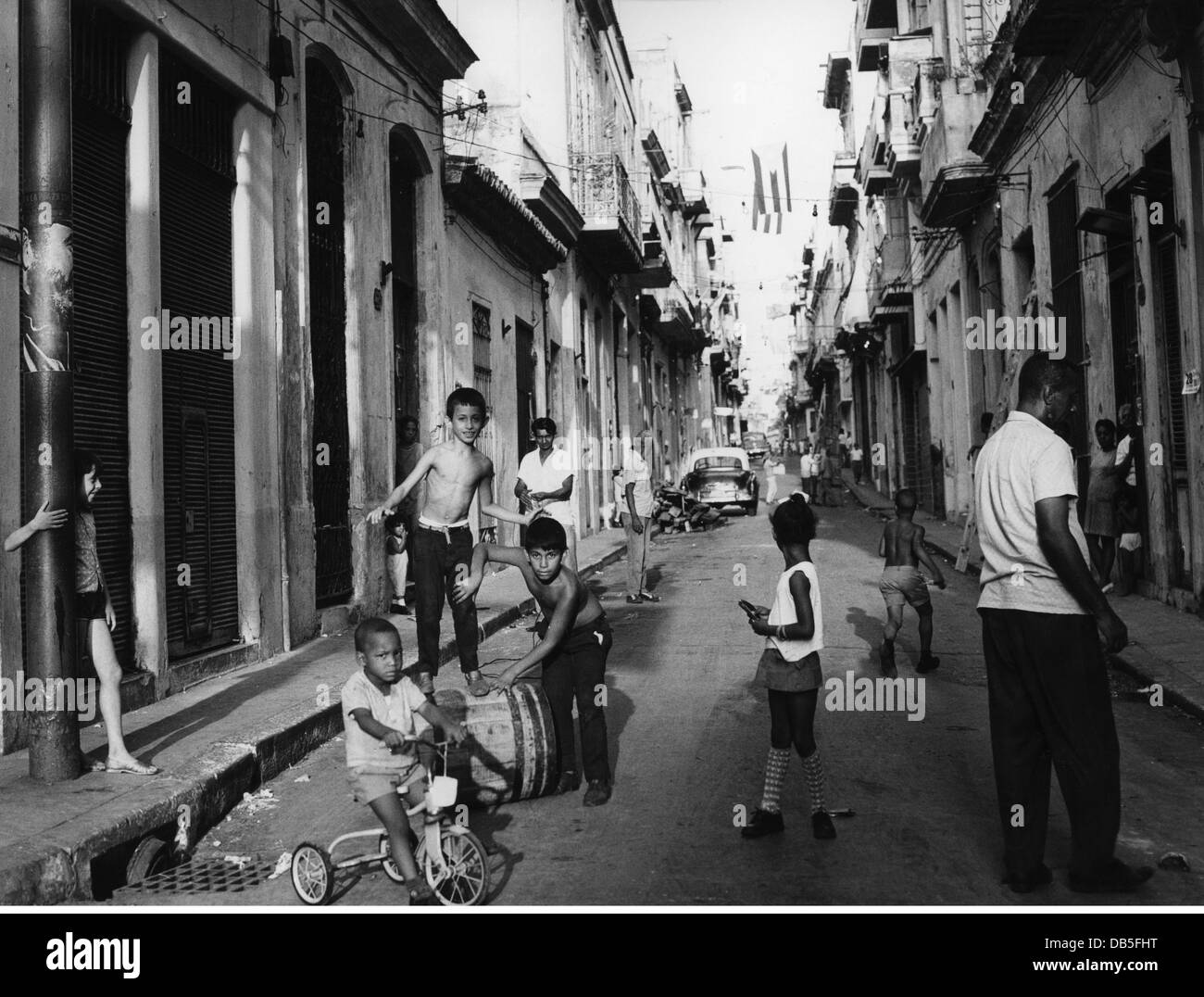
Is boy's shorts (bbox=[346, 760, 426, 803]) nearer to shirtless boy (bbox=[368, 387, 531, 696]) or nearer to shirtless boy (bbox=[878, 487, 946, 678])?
shirtless boy (bbox=[368, 387, 531, 696])

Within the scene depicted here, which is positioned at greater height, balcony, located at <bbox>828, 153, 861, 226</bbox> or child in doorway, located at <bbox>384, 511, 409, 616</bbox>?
balcony, located at <bbox>828, 153, 861, 226</bbox>

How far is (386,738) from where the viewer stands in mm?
3928

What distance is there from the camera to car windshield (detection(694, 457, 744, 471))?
3036 cm

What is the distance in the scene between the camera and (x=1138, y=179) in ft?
36.9

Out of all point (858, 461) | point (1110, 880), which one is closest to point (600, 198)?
point (1110, 880)

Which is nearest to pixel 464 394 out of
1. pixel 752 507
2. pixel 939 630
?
pixel 939 630

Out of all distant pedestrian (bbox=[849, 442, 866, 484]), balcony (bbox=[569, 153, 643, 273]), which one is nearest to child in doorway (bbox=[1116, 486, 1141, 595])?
balcony (bbox=[569, 153, 643, 273])

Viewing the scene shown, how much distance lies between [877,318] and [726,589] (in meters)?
19.6

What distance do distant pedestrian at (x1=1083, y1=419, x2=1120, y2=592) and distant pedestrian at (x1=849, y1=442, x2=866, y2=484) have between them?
107ft

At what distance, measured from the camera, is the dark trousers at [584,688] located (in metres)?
5.38

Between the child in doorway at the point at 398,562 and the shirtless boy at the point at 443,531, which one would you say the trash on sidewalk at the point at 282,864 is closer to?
the shirtless boy at the point at 443,531

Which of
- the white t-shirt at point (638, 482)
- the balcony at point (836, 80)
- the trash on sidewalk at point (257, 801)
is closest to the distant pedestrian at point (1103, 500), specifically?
the white t-shirt at point (638, 482)
